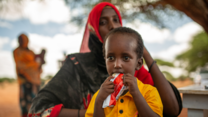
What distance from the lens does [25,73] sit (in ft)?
19.5

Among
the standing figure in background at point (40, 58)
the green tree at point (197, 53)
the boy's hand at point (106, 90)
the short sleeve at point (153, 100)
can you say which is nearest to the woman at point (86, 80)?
the short sleeve at point (153, 100)

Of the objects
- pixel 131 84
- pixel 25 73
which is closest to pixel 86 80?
pixel 131 84

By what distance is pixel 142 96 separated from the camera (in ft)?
4.01

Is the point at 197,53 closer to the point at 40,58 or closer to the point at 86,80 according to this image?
the point at 40,58

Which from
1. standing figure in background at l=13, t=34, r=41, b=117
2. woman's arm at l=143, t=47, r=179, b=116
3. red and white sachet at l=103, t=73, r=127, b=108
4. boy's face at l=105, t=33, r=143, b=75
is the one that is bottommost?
standing figure in background at l=13, t=34, r=41, b=117

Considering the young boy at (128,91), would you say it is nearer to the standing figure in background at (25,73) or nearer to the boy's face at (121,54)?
the boy's face at (121,54)

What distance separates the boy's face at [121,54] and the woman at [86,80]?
428 mm

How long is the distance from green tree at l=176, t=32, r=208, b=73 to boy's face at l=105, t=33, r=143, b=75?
20.7 metres

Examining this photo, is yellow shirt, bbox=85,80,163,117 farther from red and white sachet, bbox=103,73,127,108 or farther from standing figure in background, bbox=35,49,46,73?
standing figure in background, bbox=35,49,46,73

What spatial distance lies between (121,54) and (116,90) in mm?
264

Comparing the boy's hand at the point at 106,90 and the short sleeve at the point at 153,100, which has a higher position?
the boy's hand at the point at 106,90

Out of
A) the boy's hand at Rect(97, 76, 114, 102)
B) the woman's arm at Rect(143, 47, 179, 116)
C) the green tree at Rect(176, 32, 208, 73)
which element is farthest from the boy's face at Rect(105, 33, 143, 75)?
the green tree at Rect(176, 32, 208, 73)

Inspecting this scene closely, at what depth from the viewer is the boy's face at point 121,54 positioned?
1305 millimetres

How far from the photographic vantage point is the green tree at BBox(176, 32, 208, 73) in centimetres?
1956
